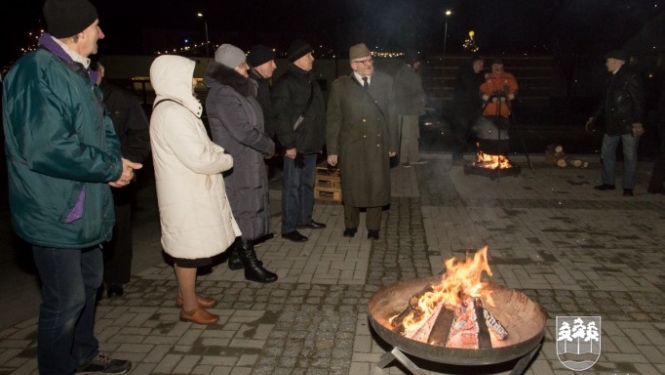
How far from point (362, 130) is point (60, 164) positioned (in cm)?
380

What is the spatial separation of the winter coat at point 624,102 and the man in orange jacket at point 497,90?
6.04ft

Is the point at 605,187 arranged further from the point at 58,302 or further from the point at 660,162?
the point at 58,302

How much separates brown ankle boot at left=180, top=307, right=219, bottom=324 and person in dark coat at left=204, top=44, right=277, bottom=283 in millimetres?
873

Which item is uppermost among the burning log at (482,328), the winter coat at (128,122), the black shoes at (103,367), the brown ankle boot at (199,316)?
the winter coat at (128,122)

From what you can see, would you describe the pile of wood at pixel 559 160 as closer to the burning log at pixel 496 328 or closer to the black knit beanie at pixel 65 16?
the burning log at pixel 496 328

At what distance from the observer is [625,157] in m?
8.31

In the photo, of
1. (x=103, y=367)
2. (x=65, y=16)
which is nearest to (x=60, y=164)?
(x=65, y=16)

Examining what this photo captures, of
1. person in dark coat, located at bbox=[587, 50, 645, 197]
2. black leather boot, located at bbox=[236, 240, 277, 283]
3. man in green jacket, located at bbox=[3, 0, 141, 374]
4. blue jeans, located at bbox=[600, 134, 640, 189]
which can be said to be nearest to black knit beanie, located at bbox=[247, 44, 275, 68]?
black leather boot, located at bbox=[236, 240, 277, 283]

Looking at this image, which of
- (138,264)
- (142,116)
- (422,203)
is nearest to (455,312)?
(142,116)

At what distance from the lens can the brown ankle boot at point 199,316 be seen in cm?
419

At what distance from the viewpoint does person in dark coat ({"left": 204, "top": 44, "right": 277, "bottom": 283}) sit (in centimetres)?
454

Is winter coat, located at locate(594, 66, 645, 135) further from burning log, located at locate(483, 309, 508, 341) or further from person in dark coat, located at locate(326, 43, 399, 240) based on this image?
burning log, located at locate(483, 309, 508, 341)

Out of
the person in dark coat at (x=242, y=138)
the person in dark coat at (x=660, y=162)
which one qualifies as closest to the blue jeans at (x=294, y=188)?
the person in dark coat at (x=242, y=138)

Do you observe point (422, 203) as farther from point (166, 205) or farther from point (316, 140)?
point (166, 205)
